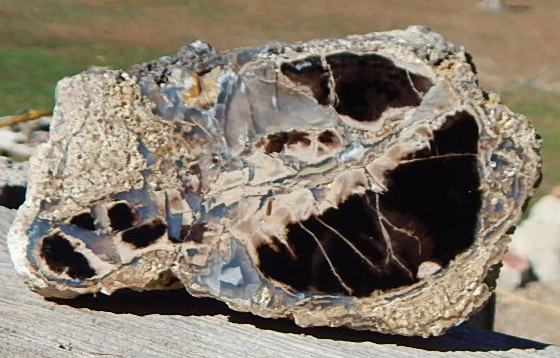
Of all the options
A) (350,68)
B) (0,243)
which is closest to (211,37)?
(0,243)

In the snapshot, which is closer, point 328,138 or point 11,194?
point 328,138

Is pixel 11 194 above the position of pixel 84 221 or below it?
below

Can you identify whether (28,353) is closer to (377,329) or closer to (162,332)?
(162,332)

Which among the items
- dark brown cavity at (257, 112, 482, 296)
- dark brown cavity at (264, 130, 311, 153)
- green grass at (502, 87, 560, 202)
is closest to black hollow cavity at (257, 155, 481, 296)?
dark brown cavity at (257, 112, 482, 296)

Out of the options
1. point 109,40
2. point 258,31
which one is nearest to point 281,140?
point 109,40

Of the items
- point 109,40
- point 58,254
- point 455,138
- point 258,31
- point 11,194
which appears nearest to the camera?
point 455,138

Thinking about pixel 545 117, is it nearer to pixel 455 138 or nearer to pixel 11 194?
pixel 11 194
